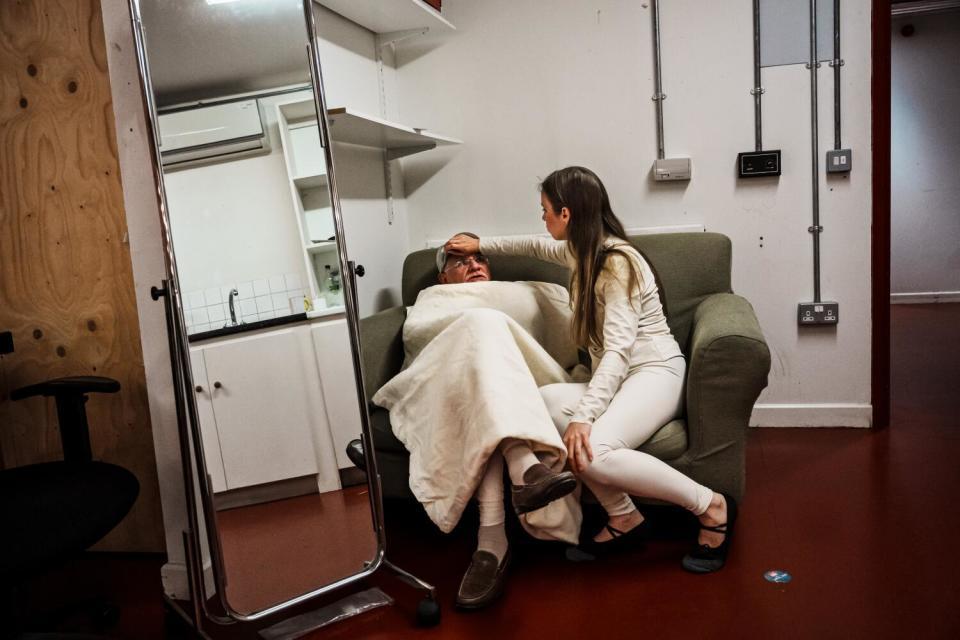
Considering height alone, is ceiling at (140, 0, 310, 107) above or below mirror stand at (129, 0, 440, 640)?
above

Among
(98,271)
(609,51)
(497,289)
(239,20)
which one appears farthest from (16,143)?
(609,51)

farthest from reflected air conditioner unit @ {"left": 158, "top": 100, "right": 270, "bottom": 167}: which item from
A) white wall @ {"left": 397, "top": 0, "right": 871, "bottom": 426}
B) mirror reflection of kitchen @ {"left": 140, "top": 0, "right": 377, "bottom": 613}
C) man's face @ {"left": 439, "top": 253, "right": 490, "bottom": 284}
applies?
white wall @ {"left": 397, "top": 0, "right": 871, "bottom": 426}

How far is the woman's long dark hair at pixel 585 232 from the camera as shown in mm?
1972

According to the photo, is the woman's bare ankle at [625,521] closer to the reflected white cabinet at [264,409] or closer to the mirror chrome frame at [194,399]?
the mirror chrome frame at [194,399]

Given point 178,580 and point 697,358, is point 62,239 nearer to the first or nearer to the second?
point 178,580

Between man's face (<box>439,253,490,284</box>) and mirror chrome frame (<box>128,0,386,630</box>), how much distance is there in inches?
30.9

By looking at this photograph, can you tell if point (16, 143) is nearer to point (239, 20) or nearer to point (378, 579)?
point (239, 20)

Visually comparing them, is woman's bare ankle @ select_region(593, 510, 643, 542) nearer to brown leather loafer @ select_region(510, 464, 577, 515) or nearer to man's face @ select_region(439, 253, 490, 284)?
brown leather loafer @ select_region(510, 464, 577, 515)

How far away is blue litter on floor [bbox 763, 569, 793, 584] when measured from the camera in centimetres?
173

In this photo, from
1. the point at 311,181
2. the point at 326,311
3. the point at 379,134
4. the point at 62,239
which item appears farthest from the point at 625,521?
the point at 62,239

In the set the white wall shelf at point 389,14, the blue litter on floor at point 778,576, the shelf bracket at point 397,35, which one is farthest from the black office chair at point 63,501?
the shelf bracket at point 397,35

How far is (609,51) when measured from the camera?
283 centimetres

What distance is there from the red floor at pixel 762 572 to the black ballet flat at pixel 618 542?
0.12 feet

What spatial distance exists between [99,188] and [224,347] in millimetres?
823
